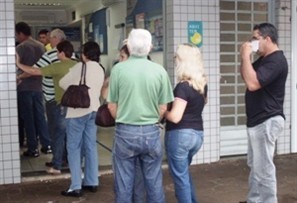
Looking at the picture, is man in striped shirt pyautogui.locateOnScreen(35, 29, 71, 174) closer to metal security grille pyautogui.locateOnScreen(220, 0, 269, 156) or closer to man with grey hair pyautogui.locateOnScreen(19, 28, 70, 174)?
man with grey hair pyautogui.locateOnScreen(19, 28, 70, 174)

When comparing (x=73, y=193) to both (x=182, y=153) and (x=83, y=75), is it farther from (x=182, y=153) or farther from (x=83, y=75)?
(x=182, y=153)

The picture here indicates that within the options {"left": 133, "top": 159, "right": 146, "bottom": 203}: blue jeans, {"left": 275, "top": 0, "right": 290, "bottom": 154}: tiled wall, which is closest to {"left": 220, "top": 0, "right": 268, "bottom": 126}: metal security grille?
{"left": 275, "top": 0, "right": 290, "bottom": 154}: tiled wall

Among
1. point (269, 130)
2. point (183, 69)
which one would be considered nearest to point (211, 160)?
point (269, 130)

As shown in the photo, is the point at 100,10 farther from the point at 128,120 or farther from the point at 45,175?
the point at 128,120

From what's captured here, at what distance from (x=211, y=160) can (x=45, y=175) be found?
2197mm

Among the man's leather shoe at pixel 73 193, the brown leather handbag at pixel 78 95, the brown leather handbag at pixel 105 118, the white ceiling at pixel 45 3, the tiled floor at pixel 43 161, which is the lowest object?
the man's leather shoe at pixel 73 193

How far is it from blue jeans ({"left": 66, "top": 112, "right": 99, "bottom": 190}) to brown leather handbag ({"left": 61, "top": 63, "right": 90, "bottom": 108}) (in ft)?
0.64

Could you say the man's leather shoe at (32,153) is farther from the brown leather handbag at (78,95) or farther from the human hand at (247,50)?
the human hand at (247,50)

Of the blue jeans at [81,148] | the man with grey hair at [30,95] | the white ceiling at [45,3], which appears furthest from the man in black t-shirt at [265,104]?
Result: the white ceiling at [45,3]

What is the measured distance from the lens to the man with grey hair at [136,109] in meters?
3.52

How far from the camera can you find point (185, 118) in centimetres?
390

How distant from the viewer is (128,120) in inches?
140

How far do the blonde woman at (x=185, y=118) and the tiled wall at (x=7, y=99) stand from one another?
226 cm

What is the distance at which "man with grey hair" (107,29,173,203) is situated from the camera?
11.5ft
